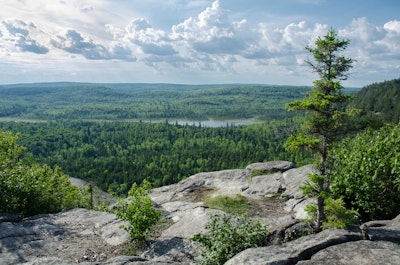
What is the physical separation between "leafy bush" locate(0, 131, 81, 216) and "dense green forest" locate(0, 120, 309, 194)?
67819 millimetres

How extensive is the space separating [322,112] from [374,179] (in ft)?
15.8

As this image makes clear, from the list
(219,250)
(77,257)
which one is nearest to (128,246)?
(77,257)

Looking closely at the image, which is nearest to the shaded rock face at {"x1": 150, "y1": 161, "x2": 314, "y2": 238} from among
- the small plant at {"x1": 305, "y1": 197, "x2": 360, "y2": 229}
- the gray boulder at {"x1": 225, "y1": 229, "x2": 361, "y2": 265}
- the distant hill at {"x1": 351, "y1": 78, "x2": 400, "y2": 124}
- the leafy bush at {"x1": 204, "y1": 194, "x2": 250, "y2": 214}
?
the leafy bush at {"x1": 204, "y1": 194, "x2": 250, "y2": 214}

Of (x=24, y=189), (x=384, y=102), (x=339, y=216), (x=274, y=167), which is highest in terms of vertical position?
(x=384, y=102)

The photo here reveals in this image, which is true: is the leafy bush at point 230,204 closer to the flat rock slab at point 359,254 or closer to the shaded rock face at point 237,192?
the shaded rock face at point 237,192

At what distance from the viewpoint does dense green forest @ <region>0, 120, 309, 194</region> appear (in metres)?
104

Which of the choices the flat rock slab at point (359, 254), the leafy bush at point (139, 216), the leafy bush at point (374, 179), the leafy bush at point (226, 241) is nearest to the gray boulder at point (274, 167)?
the leafy bush at point (374, 179)

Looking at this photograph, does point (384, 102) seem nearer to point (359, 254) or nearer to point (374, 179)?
point (374, 179)

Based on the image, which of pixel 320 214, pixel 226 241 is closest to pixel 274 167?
pixel 320 214

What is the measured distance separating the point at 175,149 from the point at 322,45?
141 metres

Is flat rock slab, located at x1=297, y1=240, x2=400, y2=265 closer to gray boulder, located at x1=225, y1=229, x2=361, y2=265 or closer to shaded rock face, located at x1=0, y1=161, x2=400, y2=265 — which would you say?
shaded rock face, located at x1=0, y1=161, x2=400, y2=265

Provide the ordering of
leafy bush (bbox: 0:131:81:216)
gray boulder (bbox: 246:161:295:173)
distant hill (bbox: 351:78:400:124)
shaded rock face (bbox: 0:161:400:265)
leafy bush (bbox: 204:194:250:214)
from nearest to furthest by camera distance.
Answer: shaded rock face (bbox: 0:161:400:265)
leafy bush (bbox: 0:131:81:216)
leafy bush (bbox: 204:194:250:214)
gray boulder (bbox: 246:161:295:173)
distant hill (bbox: 351:78:400:124)

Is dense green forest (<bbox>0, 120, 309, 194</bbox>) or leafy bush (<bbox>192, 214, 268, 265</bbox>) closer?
leafy bush (<bbox>192, 214, 268, 265</bbox>)

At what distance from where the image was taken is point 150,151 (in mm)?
149000
